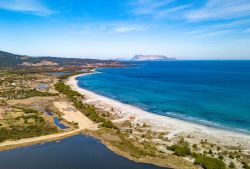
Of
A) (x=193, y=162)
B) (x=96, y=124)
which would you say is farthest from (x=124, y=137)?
(x=193, y=162)

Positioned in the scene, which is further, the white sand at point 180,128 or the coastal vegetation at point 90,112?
the coastal vegetation at point 90,112

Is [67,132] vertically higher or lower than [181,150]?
lower

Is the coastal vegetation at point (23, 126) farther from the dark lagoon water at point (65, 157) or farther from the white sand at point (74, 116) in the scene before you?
the dark lagoon water at point (65, 157)

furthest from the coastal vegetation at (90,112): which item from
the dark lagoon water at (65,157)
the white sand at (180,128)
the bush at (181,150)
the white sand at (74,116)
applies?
the bush at (181,150)

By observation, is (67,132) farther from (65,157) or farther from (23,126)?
(65,157)

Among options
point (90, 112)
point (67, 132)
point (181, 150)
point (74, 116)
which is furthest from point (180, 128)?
point (74, 116)

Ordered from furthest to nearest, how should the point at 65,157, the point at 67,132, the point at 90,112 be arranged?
the point at 90,112, the point at 67,132, the point at 65,157

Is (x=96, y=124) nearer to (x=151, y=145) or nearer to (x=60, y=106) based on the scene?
(x=151, y=145)

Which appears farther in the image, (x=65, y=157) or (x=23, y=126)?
(x=23, y=126)

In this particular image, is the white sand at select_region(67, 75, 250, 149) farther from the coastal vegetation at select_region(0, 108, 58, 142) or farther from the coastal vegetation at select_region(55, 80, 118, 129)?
the coastal vegetation at select_region(0, 108, 58, 142)
